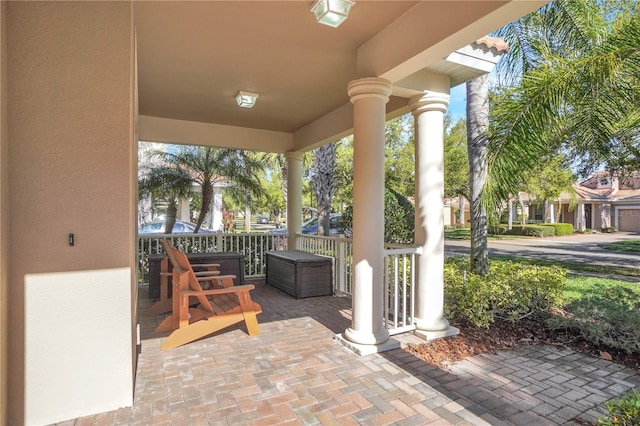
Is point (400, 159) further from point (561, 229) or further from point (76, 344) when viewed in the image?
point (561, 229)

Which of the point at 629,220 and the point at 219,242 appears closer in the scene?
the point at 219,242

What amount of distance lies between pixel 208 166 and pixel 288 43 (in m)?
6.55

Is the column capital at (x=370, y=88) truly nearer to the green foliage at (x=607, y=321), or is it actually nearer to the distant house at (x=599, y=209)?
the green foliage at (x=607, y=321)

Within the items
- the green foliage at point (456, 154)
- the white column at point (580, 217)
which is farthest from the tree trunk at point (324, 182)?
the white column at point (580, 217)

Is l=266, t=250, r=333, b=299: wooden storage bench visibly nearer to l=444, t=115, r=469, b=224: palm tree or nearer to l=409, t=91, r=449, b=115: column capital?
l=409, t=91, r=449, b=115: column capital

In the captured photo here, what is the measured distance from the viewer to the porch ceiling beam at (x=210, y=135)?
20.2ft

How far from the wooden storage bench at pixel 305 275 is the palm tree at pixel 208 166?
A: 424cm

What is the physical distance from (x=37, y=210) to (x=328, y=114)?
459cm

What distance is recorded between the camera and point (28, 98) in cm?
220

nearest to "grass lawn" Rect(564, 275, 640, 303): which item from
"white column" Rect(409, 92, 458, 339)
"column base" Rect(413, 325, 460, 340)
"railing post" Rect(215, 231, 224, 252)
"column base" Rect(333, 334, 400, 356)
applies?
"column base" Rect(413, 325, 460, 340)

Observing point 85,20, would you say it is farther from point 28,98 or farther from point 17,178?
point 17,178

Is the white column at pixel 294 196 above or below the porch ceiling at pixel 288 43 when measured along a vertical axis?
below

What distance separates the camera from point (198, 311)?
402 cm

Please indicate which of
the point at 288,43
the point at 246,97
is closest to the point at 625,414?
the point at 288,43
